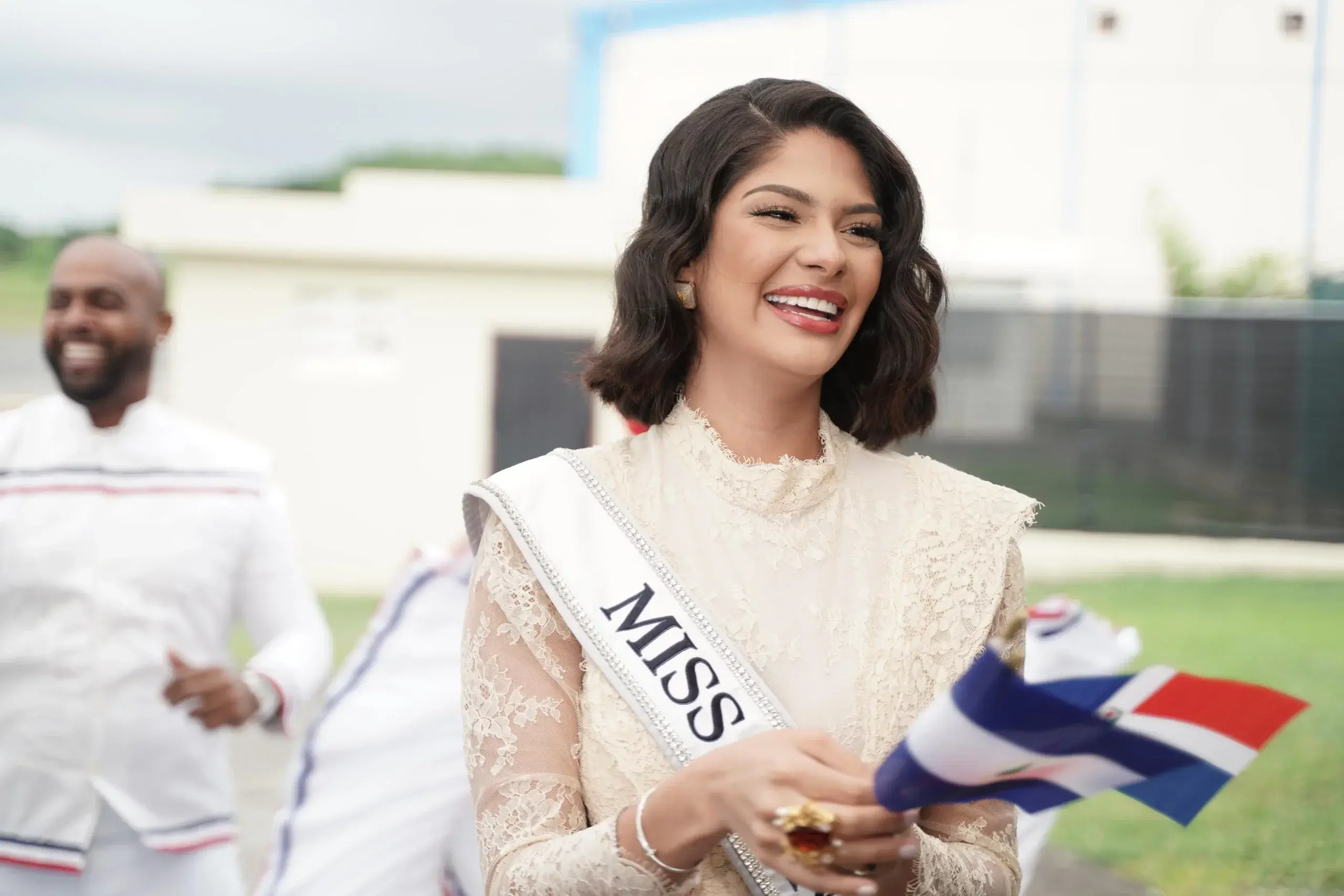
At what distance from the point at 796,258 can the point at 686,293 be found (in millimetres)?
→ 179

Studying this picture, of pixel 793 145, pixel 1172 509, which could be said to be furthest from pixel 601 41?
pixel 793 145

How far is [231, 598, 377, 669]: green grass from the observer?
31.5 feet

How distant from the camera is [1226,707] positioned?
53.7 inches

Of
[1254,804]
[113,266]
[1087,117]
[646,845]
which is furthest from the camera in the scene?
[1087,117]

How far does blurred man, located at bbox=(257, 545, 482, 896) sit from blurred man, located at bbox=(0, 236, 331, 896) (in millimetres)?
273

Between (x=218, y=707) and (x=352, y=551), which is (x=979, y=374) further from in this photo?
(x=218, y=707)

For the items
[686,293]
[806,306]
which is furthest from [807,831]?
[686,293]

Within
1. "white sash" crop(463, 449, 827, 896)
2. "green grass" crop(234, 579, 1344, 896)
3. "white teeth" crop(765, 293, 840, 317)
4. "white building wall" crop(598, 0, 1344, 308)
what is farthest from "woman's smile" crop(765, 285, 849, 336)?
"white building wall" crop(598, 0, 1344, 308)

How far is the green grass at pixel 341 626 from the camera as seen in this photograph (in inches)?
378

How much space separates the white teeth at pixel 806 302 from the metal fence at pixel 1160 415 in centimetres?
1123

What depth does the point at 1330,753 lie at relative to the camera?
23.5 feet

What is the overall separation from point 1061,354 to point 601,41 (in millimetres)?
5345

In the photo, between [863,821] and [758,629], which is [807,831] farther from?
[758,629]

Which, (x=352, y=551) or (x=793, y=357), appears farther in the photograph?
(x=352, y=551)
